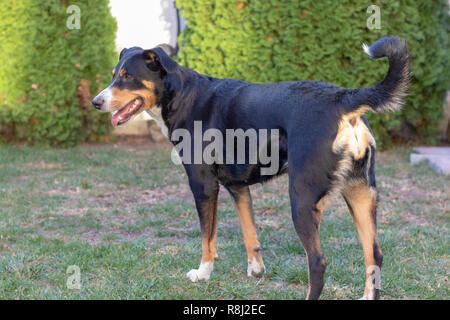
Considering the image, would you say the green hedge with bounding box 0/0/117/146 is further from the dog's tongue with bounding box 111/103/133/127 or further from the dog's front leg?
the dog's front leg

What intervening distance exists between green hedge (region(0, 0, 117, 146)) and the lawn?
1291 mm

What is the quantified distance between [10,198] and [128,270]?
8.25ft

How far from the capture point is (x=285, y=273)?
351 centimetres

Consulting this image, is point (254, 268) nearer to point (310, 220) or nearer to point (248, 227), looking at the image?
point (248, 227)

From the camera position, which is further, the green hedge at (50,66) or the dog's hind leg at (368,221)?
the green hedge at (50,66)

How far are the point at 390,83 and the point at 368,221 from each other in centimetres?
82

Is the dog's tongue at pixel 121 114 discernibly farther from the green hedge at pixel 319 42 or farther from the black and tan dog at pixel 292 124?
the green hedge at pixel 319 42

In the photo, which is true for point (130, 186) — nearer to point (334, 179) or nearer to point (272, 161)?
point (272, 161)

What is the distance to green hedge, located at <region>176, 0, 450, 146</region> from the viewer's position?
7176 millimetres

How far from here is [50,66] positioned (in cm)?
793

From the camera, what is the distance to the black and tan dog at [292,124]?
2.73 m

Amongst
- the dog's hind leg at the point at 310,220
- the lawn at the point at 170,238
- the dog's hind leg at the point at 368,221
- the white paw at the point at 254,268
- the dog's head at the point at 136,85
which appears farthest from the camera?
the white paw at the point at 254,268

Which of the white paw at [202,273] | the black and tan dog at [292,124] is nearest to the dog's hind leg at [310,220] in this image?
the black and tan dog at [292,124]
